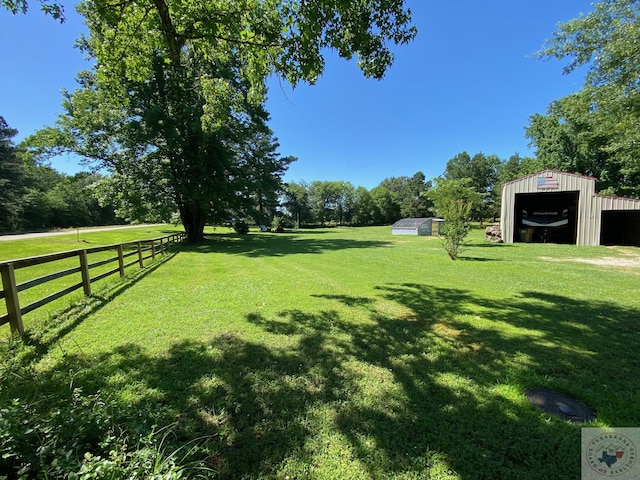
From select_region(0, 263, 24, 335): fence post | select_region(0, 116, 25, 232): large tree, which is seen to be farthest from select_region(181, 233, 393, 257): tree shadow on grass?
select_region(0, 116, 25, 232): large tree

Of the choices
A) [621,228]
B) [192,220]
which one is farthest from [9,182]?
[621,228]

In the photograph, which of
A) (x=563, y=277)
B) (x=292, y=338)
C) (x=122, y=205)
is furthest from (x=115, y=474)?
(x=122, y=205)

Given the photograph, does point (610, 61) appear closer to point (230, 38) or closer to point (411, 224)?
point (230, 38)

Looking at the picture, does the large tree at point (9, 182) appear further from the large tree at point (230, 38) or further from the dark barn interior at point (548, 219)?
the dark barn interior at point (548, 219)

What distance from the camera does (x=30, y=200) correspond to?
32312 mm

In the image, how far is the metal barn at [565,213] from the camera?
16.2 meters

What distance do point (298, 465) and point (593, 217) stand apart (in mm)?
21954

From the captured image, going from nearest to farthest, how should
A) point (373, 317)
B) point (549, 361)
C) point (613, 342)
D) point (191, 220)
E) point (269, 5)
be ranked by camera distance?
point (549, 361) → point (613, 342) → point (269, 5) → point (373, 317) → point (191, 220)

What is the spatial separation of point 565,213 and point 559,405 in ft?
76.1

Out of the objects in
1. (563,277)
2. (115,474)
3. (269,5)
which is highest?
(269,5)

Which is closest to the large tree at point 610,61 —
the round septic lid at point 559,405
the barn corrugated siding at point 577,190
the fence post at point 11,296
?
the barn corrugated siding at point 577,190

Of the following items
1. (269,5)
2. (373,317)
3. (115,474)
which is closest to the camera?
(115,474)

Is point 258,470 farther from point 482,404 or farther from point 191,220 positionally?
point 191,220

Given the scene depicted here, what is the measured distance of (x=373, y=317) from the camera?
15.6ft
